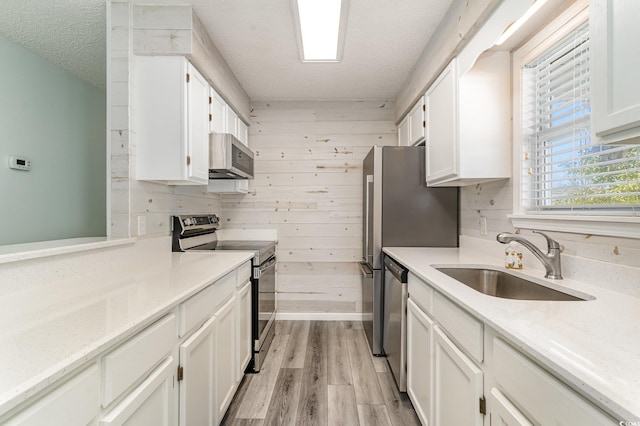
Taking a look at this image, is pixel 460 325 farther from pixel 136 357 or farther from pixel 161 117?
pixel 161 117

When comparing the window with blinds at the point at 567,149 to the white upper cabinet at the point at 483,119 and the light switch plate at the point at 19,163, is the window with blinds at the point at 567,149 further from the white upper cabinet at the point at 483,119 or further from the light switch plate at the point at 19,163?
the light switch plate at the point at 19,163

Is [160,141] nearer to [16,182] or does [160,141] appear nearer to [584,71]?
[16,182]

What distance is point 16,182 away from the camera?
7.62 feet

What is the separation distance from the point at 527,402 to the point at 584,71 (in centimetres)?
144

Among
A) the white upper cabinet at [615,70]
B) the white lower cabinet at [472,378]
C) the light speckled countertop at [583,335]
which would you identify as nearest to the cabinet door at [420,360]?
the white lower cabinet at [472,378]

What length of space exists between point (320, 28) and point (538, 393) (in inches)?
88.0

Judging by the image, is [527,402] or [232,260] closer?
[527,402]

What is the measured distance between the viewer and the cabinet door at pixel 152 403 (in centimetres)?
85

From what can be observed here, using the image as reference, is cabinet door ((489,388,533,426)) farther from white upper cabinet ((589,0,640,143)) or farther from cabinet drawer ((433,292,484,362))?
white upper cabinet ((589,0,640,143))

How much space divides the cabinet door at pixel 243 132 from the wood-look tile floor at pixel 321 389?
208 cm

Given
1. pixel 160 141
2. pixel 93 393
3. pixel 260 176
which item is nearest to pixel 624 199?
pixel 93 393

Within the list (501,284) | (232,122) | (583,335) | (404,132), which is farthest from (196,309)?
(404,132)

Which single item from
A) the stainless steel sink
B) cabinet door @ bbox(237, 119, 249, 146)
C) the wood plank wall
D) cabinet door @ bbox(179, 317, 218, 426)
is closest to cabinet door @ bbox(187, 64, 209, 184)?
cabinet door @ bbox(237, 119, 249, 146)

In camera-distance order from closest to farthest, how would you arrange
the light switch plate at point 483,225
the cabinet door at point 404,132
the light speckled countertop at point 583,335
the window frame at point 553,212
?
the light speckled countertop at point 583,335 < the window frame at point 553,212 < the light switch plate at point 483,225 < the cabinet door at point 404,132
